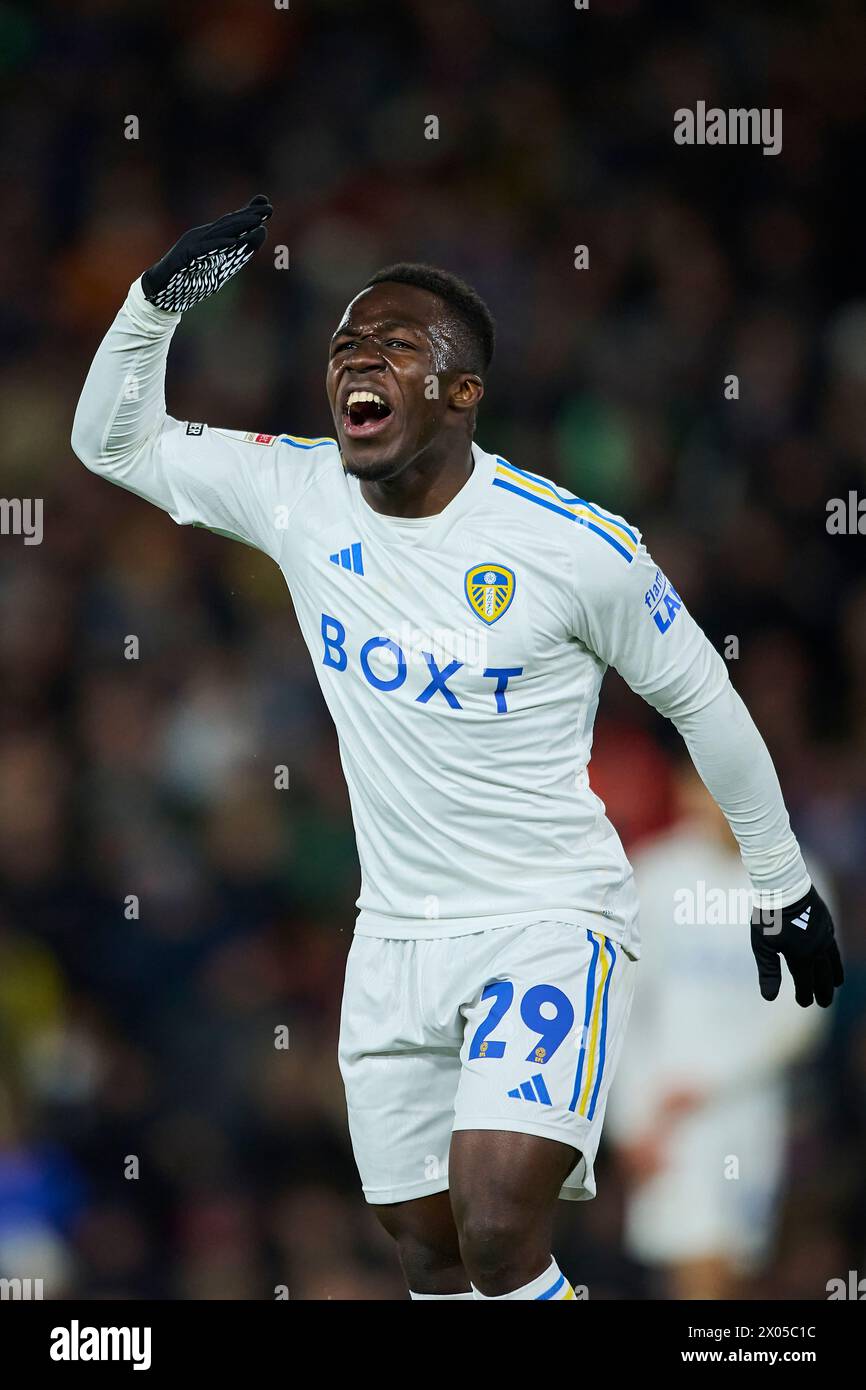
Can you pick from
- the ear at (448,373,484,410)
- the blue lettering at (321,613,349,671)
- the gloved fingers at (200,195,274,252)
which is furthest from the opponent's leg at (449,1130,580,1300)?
the gloved fingers at (200,195,274,252)

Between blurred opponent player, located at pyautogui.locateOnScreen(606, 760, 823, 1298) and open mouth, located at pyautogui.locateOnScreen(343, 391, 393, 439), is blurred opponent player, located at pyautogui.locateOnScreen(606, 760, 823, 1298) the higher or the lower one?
the lower one

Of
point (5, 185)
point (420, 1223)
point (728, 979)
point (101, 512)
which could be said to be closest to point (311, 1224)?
point (728, 979)

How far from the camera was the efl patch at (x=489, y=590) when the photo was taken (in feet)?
11.6

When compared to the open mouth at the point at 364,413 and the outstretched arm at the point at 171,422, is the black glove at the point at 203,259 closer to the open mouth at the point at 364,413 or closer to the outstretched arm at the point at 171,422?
the outstretched arm at the point at 171,422

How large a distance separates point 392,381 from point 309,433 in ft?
8.19

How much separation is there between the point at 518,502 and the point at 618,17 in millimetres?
3539

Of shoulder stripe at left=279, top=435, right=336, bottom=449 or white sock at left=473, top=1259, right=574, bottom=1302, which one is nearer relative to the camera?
white sock at left=473, top=1259, right=574, bottom=1302

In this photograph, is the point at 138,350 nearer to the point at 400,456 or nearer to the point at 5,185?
the point at 400,456

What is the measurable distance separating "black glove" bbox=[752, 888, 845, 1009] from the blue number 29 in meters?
0.67

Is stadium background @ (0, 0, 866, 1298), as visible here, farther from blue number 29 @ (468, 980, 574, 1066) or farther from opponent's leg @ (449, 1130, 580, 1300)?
opponent's leg @ (449, 1130, 580, 1300)

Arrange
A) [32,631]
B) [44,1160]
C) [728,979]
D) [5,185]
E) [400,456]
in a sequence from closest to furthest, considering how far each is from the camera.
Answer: [400,456], [728,979], [44,1160], [32,631], [5,185]

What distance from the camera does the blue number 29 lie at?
3.34 m

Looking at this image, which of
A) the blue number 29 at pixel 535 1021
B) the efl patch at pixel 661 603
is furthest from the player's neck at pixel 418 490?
the blue number 29 at pixel 535 1021

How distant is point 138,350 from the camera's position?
374 cm
